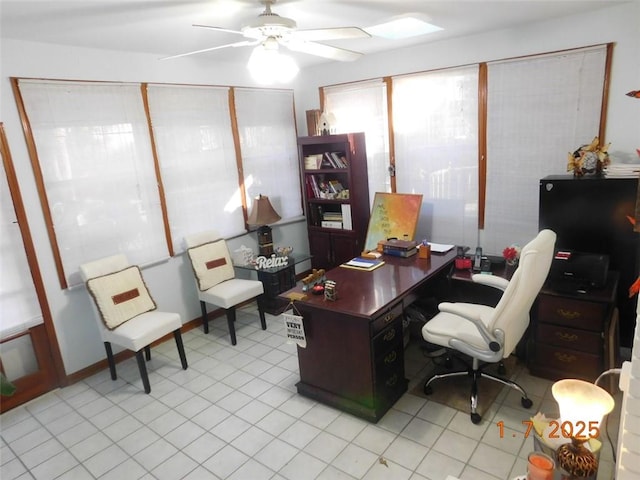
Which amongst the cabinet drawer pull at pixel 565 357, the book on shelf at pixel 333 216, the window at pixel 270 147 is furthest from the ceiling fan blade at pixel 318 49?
the cabinet drawer pull at pixel 565 357

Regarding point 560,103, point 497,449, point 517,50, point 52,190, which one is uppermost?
point 517,50

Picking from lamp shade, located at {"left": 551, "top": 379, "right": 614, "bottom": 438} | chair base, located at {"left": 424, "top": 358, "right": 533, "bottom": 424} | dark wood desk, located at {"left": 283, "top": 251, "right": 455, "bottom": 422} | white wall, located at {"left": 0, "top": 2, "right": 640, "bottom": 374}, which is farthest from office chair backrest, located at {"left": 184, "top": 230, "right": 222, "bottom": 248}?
lamp shade, located at {"left": 551, "top": 379, "right": 614, "bottom": 438}

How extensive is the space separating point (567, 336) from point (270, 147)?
3.39m

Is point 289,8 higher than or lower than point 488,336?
higher

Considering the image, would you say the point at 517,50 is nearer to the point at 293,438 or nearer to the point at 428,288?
the point at 428,288

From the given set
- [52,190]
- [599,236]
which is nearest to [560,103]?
[599,236]

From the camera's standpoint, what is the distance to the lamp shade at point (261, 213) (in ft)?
14.0

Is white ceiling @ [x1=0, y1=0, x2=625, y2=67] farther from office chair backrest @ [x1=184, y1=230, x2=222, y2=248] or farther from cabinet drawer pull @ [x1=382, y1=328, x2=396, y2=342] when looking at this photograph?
cabinet drawer pull @ [x1=382, y1=328, x2=396, y2=342]

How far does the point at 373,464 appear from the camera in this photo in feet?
7.37

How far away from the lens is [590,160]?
2949mm

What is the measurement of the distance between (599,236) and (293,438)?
96.8 inches

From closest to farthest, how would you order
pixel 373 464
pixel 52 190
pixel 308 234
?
1. pixel 373 464
2. pixel 52 190
3. pixel 308 234

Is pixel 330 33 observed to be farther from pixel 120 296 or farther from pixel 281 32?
pixel 120 296

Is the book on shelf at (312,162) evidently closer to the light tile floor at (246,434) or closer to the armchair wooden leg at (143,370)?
the light tile floor at (246,434)
